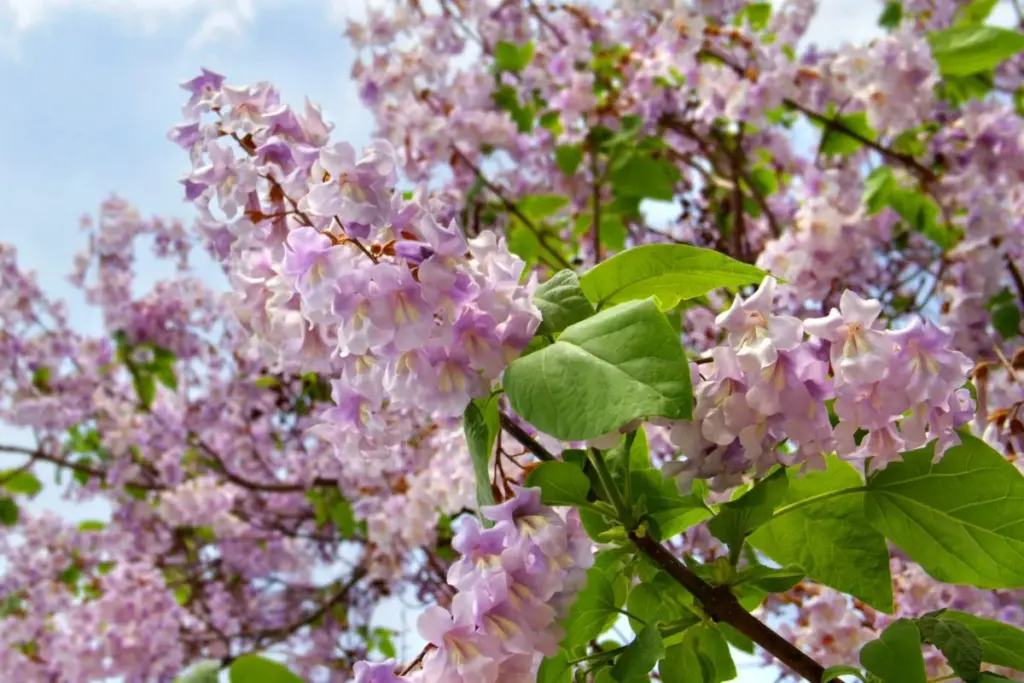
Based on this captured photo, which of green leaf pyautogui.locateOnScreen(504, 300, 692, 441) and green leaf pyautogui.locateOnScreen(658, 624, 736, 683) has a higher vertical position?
green leaf pyautogui.locateOnScreen(504, 300, 692, 441)

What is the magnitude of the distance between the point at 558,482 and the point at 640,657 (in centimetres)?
11

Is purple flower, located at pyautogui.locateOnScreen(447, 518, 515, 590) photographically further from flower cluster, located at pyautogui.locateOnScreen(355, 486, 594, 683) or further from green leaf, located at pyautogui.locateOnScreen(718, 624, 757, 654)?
green leaf, located at pyautogui.locateOnScreen(718, 624, 757, 654)

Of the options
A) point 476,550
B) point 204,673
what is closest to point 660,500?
point 476,550

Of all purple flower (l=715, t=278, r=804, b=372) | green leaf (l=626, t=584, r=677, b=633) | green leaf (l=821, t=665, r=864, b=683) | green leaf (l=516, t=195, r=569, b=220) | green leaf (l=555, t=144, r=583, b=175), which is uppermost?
green leaf (l=555, t=144, r=583, b=175)

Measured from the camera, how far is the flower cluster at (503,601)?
47cm

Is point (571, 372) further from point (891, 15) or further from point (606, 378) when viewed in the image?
point (891, 15)

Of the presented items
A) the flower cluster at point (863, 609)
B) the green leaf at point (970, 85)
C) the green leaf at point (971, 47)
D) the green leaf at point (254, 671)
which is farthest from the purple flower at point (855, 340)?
the green leaf at point (970, 85)

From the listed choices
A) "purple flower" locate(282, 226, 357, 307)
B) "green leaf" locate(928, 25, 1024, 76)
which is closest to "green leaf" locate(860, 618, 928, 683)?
"purple flower" locate(282, 226, 357, 307)

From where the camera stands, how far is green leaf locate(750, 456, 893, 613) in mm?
599

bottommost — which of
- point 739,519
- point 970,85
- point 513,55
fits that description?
point 739,519

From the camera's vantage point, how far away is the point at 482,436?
0.53 m

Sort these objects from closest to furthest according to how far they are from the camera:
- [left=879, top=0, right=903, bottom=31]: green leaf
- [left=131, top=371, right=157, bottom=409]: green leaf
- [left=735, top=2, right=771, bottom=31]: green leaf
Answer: [left=735, top=2, right=771, bottom=31]: green leaf
[left=879, top=0, right=903, bottom=31]: green leaf
[left=131, top=371, right=157, bottom=409]: green leaf

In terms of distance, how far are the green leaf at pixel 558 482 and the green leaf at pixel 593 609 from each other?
0.08m

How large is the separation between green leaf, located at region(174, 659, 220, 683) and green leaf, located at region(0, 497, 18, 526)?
2472mm
